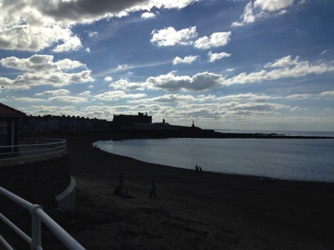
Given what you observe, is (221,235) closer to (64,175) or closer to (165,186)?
(64,175)

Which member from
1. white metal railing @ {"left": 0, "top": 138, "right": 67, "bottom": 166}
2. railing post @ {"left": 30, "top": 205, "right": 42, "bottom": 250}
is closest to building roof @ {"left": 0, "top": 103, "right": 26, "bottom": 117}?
white metal railing @ {"left": 0, "top": 138, "right": 67, "bottom": 166}

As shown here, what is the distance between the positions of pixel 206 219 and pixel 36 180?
9742 mm

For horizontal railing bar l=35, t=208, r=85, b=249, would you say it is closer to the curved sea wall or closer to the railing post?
the railing post

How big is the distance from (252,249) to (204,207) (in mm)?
8883

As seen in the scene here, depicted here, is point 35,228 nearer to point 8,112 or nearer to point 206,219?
point 8,112

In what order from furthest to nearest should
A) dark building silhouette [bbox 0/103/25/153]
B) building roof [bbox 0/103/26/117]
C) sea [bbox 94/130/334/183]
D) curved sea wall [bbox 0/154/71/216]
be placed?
sea [bbox 94/130/334/183], dark building silhouette [bbox 0/103/25/153], building roof [bbox 0/103/26/117], curved sea wall [bbox 0/154/71/216]

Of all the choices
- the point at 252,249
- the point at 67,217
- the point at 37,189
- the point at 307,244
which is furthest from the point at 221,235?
the point at 37,189

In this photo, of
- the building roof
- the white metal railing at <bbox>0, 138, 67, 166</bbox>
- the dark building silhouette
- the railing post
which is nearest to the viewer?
the railing post

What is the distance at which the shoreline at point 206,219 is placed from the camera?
39.1 ft

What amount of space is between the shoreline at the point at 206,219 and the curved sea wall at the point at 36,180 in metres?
0.89

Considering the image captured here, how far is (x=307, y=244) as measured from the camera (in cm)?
1600

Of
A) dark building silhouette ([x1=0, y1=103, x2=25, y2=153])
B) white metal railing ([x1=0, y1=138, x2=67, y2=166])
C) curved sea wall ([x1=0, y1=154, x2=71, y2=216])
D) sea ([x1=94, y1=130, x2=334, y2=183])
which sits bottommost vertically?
sea ([x1=94, y1=130, x2=334, y2=183])

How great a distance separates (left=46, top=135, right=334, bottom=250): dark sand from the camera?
12.0 metres

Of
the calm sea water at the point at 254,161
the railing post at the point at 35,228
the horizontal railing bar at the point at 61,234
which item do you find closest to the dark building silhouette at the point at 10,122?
the railing post at the point at 35,228
